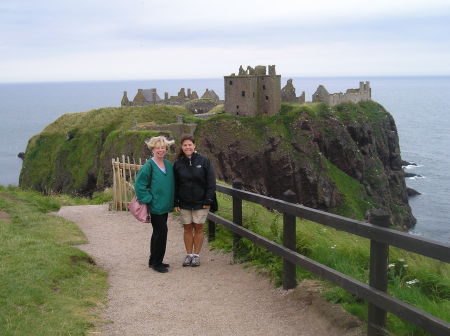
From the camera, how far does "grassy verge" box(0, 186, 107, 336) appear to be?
284 inches

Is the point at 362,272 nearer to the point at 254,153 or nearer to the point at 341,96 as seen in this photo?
the point at 254,153

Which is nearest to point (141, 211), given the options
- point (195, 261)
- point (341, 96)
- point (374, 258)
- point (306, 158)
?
point (195, 261)

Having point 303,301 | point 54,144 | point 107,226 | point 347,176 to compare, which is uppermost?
point 303,301

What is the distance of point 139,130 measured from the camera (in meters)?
57.0

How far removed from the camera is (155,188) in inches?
408

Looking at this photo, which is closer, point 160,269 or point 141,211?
point 141,211

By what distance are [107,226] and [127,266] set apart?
5.10 m

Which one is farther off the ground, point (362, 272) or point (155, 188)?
point (155, 188)

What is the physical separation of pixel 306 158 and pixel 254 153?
7300 mm

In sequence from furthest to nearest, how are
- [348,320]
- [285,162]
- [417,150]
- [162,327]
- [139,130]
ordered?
[417,150], [285,162], [139,130], [162,327], [348,320]

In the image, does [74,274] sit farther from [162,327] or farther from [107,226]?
[107,226]

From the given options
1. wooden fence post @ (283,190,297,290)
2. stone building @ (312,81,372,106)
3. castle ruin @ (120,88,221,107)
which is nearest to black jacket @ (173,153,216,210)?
wooden fence post @ (283,190,297,290)

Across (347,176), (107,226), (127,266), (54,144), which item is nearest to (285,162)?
(347,176)

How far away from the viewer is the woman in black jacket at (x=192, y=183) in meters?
10.4
